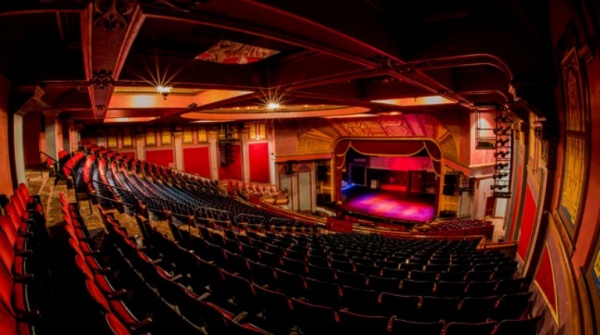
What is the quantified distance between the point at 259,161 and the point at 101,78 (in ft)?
49.5

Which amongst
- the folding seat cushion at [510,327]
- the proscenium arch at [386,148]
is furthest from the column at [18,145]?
the proscenium arch at [386,148]

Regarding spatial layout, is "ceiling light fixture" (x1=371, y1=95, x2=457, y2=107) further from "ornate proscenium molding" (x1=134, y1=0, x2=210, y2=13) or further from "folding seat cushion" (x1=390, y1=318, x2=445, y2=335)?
"ornate proscenium molding" (x1=134, y1=0, x2=210, y2=13)

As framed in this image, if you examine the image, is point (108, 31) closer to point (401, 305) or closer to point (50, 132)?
point (401, 305)

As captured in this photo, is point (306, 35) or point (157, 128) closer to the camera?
point (306, 35)

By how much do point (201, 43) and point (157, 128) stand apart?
14740 millimetres

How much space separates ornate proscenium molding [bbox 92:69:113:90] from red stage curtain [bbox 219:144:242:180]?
14670 mm

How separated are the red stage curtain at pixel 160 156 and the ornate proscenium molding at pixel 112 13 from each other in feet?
54.9

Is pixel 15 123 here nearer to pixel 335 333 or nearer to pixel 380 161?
pixel 335 333

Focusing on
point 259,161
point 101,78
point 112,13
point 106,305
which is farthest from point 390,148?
point 106,305

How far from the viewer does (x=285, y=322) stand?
9.29ft

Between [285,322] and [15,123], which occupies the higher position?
[15,123]

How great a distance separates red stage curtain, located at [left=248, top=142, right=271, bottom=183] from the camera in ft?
62.4

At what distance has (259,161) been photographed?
62.7 ft

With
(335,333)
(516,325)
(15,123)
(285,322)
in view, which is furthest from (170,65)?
(516,325)
